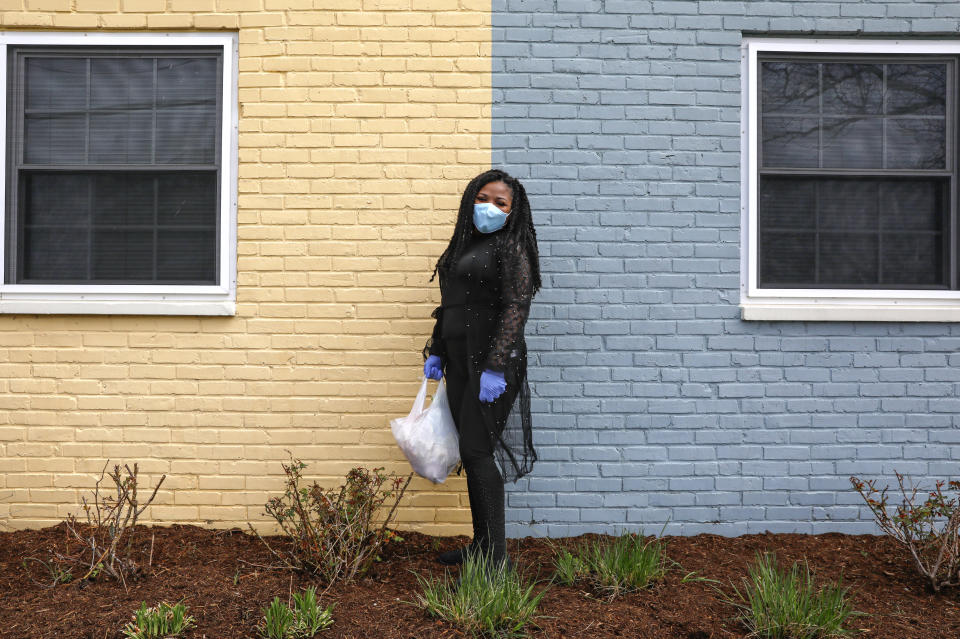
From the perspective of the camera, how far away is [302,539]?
3.75 metres

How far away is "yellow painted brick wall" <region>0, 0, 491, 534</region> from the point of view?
4410 millimetres

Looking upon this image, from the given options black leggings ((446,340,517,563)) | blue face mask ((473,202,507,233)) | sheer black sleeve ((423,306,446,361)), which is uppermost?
blue face mask ((473,202,507,233))

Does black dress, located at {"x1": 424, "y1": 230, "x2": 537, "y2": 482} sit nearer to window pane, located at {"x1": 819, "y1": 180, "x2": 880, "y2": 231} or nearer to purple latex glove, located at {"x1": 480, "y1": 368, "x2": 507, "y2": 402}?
purple latex glove, located at {"x1": 480, "y1": 368, "x2": 507, "y2": 402}

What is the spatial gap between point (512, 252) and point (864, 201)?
2.35 meters

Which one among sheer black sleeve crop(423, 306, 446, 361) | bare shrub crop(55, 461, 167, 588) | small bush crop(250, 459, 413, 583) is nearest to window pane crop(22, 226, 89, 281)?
bare shrub crop(55, 461, 167, 588)

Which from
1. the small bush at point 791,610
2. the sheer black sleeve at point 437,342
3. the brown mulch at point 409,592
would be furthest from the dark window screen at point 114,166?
the small bush at point 791,610

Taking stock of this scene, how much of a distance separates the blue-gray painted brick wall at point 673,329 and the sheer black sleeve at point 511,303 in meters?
0.79

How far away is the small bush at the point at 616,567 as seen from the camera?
12.1 feet

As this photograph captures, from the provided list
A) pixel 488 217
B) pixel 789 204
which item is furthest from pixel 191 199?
pixel 789 204

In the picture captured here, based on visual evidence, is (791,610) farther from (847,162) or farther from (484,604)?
(847,162)

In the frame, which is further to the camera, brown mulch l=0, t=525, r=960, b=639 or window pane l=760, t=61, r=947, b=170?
window pane l=760, t=61, r=947, b=170

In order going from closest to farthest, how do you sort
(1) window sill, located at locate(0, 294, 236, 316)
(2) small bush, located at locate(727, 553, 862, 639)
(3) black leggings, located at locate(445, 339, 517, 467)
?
(2) small bush, located at locate(727, 553, 862, 639), (3) black leggings, located at locate(445, 339, 517, 467), (1) window sill, located at locate(0, 294, 236, 316)

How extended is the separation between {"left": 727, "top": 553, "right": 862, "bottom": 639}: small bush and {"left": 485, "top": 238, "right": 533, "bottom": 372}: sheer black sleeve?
1.47 metres

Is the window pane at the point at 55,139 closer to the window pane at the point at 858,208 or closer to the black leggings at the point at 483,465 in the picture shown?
the black leggings at the point at 483,465
